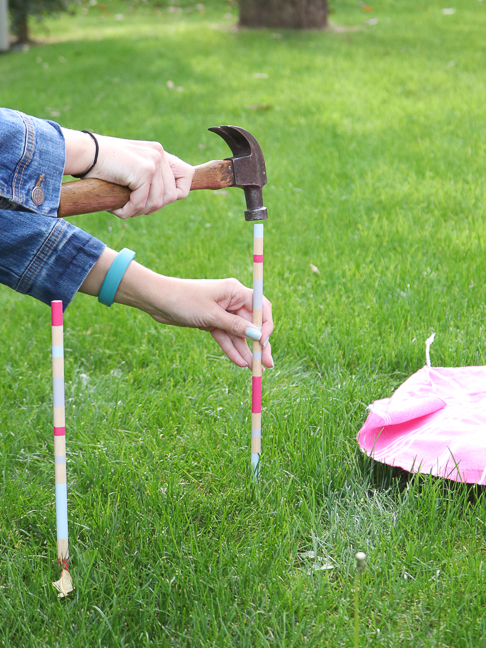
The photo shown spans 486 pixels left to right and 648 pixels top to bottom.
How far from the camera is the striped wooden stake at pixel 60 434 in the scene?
58.9 inches

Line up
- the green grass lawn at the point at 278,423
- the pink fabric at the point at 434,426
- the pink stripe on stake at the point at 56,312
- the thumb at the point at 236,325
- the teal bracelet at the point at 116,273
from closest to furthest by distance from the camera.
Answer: the pink stripe on stake at the point at 56,312, the green grass lawn at the point at 278,423, the teal bracelet at the point at 116,273, the thumb at the point at 236,325, the pink fabric at the point at 434,426

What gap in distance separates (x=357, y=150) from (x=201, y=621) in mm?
4376

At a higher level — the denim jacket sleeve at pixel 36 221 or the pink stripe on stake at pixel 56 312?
the denim jacket sleeve at pixel 36 221

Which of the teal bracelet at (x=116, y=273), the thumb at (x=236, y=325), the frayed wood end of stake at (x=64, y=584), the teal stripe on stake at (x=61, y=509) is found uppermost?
the teal bracelet at (x=116, y=273)

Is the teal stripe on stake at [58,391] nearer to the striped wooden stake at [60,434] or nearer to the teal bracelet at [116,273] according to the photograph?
the striped wooden stake at [60,434]

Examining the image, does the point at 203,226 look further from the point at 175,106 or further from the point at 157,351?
the point at 175,106

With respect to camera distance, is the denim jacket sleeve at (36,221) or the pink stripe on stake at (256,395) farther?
the pink stripe on stake at (256,395)

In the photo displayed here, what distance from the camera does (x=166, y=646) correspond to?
1.51 m

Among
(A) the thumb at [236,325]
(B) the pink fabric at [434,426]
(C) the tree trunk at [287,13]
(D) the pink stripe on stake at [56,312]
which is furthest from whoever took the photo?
(C) the tree trunk at [287,13]

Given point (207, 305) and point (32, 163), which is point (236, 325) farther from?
point (32, 163)

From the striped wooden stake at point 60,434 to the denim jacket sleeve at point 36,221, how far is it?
0.19 meters

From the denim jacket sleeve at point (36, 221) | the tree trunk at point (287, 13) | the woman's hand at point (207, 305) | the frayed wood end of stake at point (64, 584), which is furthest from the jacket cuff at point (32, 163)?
the tree trunk at point (287, 13)

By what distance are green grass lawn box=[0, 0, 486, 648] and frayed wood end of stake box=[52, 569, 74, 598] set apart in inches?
1.3

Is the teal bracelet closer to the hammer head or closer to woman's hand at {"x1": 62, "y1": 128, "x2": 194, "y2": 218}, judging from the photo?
woman's hand at {"x1": 62, "y1": 128, "x2": 194, "y2": 218}
